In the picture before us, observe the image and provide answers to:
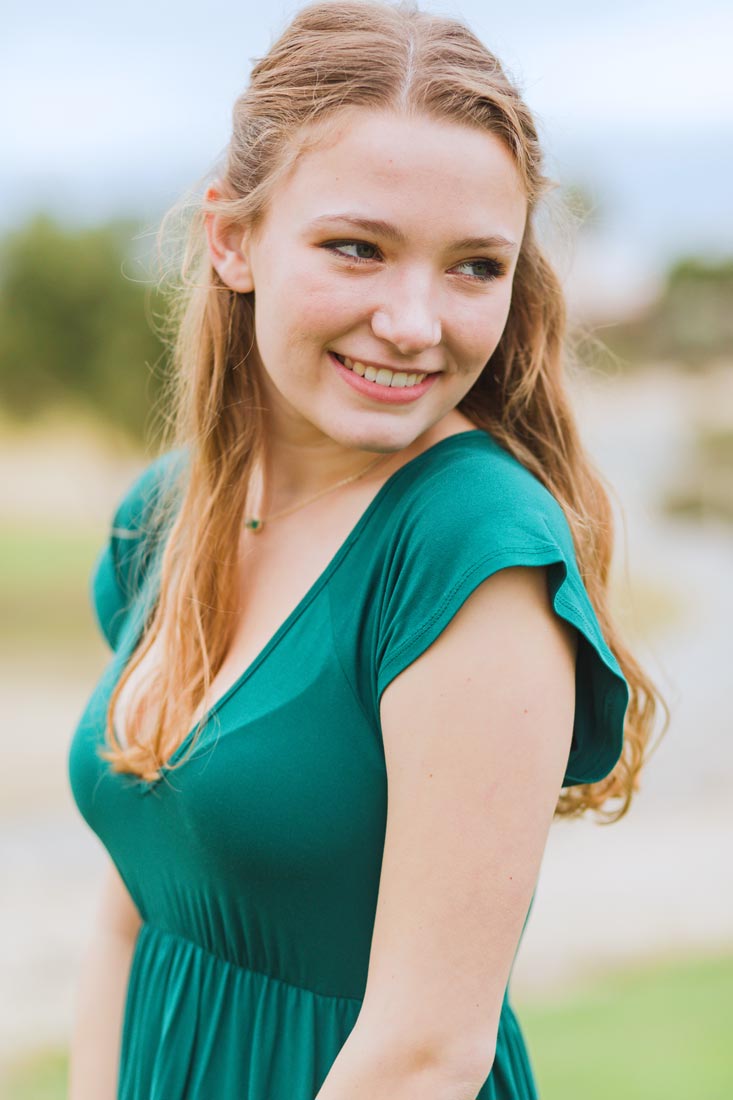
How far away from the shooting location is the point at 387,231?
1.22m

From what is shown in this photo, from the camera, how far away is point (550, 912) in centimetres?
548

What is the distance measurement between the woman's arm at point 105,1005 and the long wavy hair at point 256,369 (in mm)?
305

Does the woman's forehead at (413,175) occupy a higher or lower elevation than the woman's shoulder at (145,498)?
higher

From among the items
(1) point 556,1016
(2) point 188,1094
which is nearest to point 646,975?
(1) point 556,1016

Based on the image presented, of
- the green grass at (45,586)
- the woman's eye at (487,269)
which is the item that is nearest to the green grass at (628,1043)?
the woman's eye at (487,269)

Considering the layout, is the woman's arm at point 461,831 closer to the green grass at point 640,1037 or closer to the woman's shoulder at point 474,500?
the woman's shoulder at point 474,500

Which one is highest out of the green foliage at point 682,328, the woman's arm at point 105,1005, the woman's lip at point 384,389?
the green foliage at point 682,328

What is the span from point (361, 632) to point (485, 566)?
0.17 m

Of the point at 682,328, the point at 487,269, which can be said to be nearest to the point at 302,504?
the point at 487,269

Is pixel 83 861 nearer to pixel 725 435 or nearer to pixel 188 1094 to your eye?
pixel 188 1094

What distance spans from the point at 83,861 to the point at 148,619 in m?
5.58

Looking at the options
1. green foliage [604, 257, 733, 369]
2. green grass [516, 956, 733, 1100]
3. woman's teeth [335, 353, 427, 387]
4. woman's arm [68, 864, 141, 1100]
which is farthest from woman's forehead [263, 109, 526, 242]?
green foliage [604, 257, 733, 369]

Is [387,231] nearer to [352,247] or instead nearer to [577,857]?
[352,247]

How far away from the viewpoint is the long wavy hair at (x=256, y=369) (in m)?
1.27
